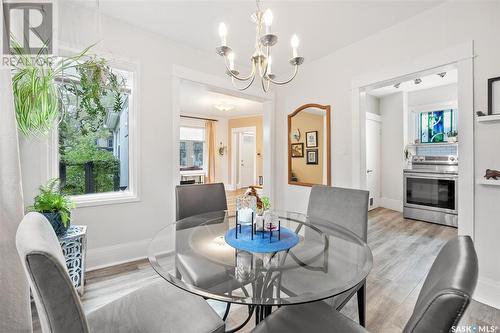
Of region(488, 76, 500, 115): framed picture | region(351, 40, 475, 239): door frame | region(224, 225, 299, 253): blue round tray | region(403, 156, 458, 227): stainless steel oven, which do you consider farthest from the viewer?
region(403, 156, 458, 227): stainless steel oven

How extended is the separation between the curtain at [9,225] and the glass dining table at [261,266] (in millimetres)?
873

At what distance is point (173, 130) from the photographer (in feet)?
9.26

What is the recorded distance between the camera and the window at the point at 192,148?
24.3ft

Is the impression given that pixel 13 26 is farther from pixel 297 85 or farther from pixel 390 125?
pixel 390 125

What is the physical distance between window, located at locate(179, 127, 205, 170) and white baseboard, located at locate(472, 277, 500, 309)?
22.6 feet

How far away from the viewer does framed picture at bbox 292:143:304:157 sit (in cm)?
358

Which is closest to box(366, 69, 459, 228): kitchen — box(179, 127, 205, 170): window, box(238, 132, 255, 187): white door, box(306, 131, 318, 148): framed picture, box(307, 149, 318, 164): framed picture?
box(306, 131, 318, 148): framed picture

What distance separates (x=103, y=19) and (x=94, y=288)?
262cm

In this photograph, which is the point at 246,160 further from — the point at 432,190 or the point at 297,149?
the point at 432,190

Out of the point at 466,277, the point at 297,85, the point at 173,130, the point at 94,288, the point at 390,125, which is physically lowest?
the point at 94,288

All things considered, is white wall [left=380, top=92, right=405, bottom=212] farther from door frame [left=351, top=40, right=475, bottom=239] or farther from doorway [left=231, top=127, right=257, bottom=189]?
doorway [left=231, top=127, right=257, bottom=189]

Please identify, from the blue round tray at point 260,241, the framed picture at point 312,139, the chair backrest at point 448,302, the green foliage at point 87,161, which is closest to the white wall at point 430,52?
the framed picture at point 312,139

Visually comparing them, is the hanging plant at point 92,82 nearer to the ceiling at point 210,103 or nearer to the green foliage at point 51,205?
the green foliage at point 51,205

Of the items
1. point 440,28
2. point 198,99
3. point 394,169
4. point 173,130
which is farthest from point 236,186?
point 440,28
